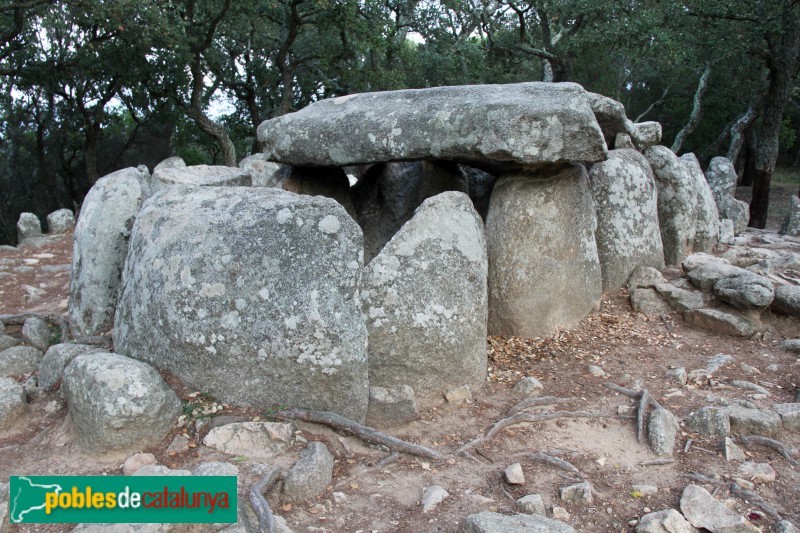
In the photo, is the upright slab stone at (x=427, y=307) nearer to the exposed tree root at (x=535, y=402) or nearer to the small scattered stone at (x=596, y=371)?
the exposed tree root at (x=535, y=402)

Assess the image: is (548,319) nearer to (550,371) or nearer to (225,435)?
(550,371)

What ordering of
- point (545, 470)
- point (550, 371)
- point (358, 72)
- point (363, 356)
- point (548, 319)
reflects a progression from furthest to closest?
point (358, 72) → point (548, 319) → point (550, 371) → point (363, 356) → point (545, 470)

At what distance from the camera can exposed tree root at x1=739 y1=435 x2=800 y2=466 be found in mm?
4314

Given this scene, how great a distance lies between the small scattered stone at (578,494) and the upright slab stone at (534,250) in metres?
2.38

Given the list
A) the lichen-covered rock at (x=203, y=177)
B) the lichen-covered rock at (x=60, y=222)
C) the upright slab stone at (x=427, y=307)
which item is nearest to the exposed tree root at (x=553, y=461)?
the upright slab stone at (x=427, y=307)

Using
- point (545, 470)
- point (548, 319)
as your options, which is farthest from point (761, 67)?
point (545, 470)

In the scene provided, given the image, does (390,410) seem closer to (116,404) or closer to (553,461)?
(553,461)

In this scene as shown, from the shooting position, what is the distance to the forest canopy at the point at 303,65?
42.3 ft

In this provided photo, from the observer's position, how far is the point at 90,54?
15.0 meters

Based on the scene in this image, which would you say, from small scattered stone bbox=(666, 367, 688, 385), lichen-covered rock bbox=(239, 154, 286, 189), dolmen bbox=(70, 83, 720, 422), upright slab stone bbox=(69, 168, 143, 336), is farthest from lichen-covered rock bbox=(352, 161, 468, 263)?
small scattered stone bbox=(666, 367, 688, 385)

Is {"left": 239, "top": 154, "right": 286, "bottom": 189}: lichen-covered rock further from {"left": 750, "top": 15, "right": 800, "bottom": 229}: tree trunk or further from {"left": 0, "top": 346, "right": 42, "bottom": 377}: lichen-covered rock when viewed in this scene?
{"left": 750, "top": 15, "right": 800, "bottom": 229}: tree trunk

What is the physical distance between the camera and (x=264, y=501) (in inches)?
143

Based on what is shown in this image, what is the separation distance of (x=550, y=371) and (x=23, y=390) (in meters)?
4.10

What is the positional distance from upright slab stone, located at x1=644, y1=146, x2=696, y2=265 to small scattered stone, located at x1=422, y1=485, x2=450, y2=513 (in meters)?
5.18
